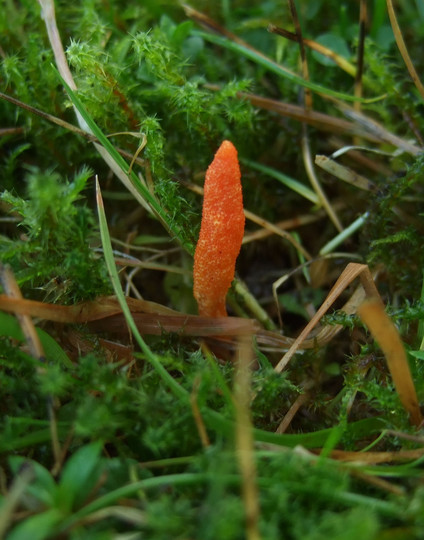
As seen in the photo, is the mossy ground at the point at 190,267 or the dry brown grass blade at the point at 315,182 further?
the dry brown grass blade at the point at 315,182

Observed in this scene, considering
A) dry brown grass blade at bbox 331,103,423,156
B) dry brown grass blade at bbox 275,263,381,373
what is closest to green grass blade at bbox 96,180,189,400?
dry brown grass blade at bbox 275,263,381,373

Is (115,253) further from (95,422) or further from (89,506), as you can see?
(89,506)

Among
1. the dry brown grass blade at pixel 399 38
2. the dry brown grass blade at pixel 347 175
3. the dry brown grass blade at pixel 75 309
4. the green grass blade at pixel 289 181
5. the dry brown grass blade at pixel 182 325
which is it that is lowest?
the dry brown grass blade at pixel 182 325

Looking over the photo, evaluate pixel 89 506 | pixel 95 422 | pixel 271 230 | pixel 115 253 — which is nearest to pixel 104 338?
pixel 115 253

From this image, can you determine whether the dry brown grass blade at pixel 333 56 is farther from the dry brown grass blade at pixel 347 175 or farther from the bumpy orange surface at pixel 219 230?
the bumpy orange surface at pixel 219 230

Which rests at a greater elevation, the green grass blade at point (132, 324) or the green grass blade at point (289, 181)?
the green grass blade at point (289, 181)

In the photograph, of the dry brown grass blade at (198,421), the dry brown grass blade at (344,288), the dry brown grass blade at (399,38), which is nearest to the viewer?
the dry brown grass blade at (198,421)

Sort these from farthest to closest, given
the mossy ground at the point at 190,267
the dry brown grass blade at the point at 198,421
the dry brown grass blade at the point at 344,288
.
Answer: the dry brown grass blade at the point at 344,288, the dry brown grass blade at the point at 198,421, the mossy ground at the point at 190,267

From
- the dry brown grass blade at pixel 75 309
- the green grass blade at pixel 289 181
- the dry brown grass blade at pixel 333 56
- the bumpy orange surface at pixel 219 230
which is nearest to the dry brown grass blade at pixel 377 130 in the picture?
the dry brown grass blade at pixel 333 56
